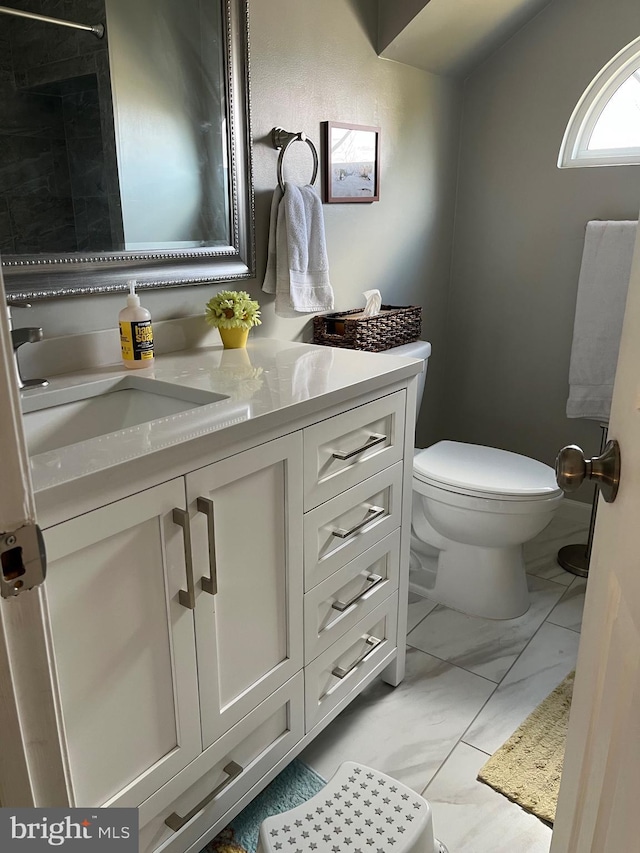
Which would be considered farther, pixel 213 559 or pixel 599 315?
pixel 599 315

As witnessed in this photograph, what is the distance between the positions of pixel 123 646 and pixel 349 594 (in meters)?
0.65

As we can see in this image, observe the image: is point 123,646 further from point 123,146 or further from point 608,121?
point 608,121

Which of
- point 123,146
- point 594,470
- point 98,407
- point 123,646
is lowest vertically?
point 123,646

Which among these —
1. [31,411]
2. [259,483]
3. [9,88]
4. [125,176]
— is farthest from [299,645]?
[9,88]

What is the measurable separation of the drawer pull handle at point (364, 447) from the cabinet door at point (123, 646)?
425 mm

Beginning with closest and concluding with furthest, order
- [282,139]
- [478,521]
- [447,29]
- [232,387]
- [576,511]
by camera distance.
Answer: [232,387] → [282,139] → [478,521] → [447,29] → [576,511]

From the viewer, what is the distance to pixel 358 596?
1571mm

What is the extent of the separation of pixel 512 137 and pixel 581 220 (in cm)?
42

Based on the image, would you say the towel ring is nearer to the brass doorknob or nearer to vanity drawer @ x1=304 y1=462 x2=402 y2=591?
vanity drawer @ x1=304 y1=462 x2=402 y2=591

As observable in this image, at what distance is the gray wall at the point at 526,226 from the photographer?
7.65 ft

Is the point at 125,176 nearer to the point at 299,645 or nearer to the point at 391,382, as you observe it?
the point at 391,382

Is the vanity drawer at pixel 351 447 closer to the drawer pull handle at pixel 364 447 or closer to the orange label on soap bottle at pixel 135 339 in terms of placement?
the drawer pull handle at pixel 364 447

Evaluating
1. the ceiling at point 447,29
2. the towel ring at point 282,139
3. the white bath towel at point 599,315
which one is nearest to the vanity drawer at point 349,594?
the towel ring at point 282,139

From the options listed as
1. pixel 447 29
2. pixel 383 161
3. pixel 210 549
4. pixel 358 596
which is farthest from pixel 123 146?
pixel 447 29
